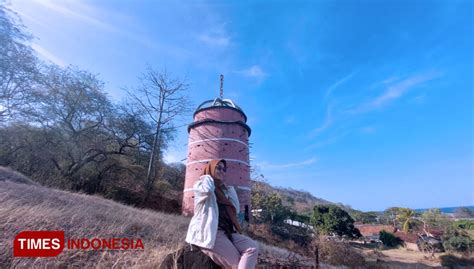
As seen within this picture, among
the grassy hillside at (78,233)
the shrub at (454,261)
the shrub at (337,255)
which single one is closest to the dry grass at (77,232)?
the grassy hillside at (78,233)

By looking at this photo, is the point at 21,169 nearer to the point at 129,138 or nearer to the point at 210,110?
the point at 129,138

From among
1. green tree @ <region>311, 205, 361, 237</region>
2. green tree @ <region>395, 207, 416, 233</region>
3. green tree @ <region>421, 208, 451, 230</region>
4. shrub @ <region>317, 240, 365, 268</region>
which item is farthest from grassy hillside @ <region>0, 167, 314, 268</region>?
green tree @ <region>395, 207, 416, 233</region>

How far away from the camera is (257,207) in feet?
83.9

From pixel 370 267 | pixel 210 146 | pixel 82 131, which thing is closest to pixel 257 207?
pixel 370 267

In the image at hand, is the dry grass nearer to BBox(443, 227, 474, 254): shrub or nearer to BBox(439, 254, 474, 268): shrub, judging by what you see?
BBox(439, 254, 474, 268): shrub

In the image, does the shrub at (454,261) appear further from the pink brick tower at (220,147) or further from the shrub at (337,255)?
the pink brick tower at (220,147)

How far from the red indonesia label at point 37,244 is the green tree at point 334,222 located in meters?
26.2

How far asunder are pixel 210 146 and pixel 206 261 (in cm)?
1133

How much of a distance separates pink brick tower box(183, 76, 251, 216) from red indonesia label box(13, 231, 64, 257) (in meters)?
9.75

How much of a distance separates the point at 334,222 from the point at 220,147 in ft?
63.1

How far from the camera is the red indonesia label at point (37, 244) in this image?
323cm

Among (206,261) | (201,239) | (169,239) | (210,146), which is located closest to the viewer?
(201,239)

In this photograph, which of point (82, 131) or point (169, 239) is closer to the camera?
point (169, 239)

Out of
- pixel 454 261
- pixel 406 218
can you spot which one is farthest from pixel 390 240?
pixel 406 218
